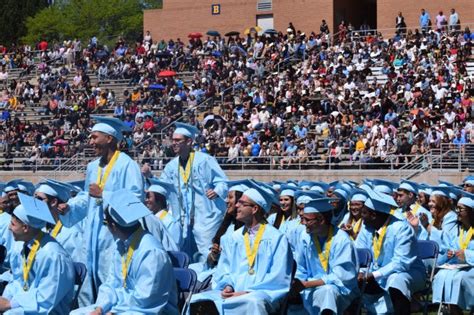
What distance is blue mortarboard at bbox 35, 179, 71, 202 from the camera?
11788mm

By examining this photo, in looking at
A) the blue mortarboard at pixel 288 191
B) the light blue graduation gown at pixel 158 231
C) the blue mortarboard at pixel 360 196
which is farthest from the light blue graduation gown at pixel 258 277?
the blue mortarboard at pixel 288 191

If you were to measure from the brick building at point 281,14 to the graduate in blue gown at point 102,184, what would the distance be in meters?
30.7

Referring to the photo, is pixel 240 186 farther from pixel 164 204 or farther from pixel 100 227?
pixel 164 204

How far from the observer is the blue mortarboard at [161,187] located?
1316cm

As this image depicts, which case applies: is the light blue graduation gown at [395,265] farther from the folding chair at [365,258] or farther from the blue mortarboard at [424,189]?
the blue mortarboard at [424,189]

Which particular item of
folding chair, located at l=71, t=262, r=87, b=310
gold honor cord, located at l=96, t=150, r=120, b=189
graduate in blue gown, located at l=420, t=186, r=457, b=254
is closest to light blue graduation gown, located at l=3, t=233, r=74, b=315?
folding chair, located at l=71, t=262, r=87, b=310

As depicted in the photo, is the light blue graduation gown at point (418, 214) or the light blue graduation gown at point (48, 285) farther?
the light blue graduation gown at point (418, 214)

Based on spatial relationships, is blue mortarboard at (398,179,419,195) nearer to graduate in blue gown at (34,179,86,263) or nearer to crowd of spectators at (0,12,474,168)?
graduate in blue gown at (34,179,86,263)

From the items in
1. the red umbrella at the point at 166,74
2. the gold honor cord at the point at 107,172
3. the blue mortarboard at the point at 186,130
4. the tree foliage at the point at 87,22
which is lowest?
the gold honor cord at the point at 107,172

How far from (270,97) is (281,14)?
40.3 ft

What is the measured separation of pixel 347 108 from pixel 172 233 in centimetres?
1916

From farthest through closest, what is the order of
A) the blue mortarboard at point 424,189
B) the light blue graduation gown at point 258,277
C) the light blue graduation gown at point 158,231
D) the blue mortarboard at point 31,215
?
the blue mortarboard at point 424,189, the light blue graduation gown at point 158,231, the light blue graduation gown at point 258,277, the blue mortarboard at point 31,215

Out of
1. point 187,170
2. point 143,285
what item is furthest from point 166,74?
point 143,285

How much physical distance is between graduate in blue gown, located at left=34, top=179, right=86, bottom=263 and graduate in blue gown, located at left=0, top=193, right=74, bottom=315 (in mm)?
2325
